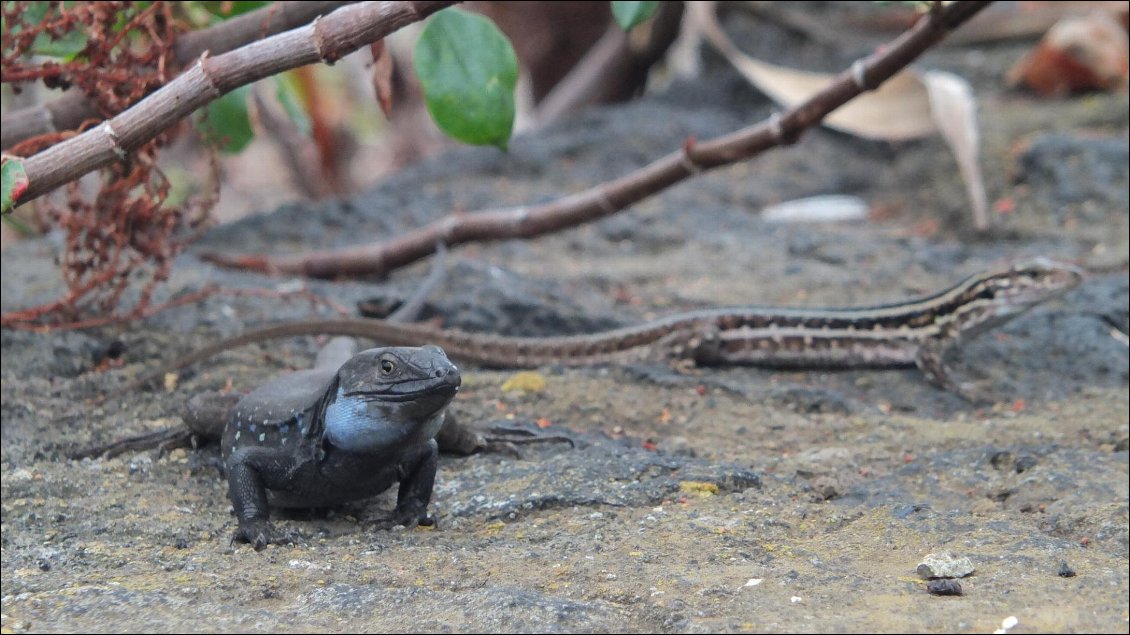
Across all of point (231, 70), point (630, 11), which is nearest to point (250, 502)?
point (231, 70)

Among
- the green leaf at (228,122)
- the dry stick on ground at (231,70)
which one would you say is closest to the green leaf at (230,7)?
the green leaf at (228,122)

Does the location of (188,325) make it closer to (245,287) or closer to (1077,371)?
(245,287)

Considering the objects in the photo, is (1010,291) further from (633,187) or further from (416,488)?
(416,488)

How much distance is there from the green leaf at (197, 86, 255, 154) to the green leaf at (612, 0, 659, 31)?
1976 millimetres

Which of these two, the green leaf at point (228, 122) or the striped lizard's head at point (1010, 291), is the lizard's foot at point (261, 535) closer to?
the green leaf at point (228, 122)

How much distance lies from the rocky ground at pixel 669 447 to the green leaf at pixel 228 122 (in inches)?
32.3

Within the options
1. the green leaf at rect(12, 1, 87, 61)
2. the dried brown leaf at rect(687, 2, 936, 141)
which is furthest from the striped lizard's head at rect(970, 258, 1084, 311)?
the green leaf at rect(12, 1, 87, 61)

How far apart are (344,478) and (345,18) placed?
1.34 metres

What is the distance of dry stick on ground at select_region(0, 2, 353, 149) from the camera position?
435 centimetres

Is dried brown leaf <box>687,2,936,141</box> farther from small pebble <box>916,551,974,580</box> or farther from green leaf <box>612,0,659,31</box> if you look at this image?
small pebble <box>916,551,974,580</box>

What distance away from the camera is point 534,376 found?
5.12 meters

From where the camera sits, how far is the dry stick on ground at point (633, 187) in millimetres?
4980

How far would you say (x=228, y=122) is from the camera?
212 inches

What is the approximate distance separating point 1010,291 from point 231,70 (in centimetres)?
398
